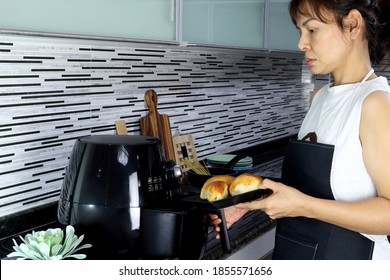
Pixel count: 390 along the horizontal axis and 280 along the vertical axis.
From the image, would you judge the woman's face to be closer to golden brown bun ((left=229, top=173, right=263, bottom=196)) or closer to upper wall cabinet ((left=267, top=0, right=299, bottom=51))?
golden brown bun ((left=229, top=173, right=263, bottom=196))

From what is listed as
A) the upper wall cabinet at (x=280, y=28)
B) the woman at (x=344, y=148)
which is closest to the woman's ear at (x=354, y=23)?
the woman at (x=344, y=148)

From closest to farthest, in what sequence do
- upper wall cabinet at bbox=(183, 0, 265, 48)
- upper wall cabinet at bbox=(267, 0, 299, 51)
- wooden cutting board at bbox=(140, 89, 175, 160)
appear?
1. upper wall cabinet at bbox=(183, 0, 265, 48)
2. wooden cutting board at bbox=(140, 89, 175, 160)
3. upper wall cabinet at bbox=(267, 0, 299, 51)

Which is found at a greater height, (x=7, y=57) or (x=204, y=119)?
(x=7, y=57)

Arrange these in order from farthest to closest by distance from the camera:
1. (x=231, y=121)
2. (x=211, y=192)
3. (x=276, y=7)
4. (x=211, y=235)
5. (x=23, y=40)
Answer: (x=231, y=121) < (x=276, y=7) < (x=211, y=235) < (x=23, y=40) < (x=211, y=192)

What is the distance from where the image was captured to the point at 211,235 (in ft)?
5.20

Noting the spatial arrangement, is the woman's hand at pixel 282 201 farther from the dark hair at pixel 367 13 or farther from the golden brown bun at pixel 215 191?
the dark hair at pixel 367 13

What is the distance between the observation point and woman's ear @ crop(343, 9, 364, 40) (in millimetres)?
1219

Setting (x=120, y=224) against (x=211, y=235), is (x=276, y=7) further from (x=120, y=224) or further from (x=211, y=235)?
(x=120, y=224)

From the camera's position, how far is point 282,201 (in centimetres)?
122

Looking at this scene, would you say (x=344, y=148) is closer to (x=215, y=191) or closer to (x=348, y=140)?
(x=348, y=140)

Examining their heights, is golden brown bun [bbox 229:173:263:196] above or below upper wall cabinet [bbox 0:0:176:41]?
below

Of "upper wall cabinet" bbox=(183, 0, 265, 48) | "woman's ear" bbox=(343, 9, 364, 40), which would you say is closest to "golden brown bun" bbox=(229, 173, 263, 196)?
"woman's ear" bbox=(343, 9, 364, 40)
